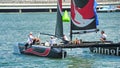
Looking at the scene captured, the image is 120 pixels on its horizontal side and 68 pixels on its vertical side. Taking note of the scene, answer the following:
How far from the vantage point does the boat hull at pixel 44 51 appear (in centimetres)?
5306

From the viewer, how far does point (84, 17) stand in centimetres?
5722

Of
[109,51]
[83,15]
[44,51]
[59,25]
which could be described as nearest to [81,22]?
[83,15]

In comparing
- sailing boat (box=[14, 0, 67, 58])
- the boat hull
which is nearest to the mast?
sailing boat (box=[14, 0, 67, 58])

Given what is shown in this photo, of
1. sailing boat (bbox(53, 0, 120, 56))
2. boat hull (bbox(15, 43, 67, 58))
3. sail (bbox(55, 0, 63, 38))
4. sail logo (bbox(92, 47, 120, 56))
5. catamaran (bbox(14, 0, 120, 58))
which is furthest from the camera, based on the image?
sail (bbox(55, 0, 63, 38))

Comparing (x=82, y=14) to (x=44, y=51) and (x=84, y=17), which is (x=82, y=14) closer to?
(x=84, y=17)

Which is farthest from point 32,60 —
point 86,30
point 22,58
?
point 86,30

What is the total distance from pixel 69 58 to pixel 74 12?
4.98 metres

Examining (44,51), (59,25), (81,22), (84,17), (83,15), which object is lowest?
(44,51)

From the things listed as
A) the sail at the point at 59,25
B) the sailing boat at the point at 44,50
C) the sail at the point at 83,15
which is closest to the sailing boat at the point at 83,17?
the sail at the point at 83,15

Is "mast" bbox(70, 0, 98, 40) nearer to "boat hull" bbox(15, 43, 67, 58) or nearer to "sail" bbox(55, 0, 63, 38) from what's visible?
"sail" bbox(55, 0, 63, 38)

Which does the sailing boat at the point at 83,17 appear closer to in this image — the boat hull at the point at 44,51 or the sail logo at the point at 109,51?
the sail logo at the point at 109,51

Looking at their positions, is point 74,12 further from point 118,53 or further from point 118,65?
point 118,65

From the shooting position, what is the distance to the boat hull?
174ft

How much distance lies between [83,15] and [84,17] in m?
0.20
